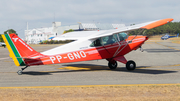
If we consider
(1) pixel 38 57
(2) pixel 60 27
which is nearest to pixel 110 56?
(1) pixel 38 57

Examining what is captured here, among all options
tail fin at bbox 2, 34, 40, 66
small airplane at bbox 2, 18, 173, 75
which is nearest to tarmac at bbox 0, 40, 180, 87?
small airplane at bbox 2, 18, 173, 75

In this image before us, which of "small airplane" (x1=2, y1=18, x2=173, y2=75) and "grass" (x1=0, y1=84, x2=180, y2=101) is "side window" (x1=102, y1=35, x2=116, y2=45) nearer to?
"small airplane" (x1=2, y1=18, x2=173, y2=75)

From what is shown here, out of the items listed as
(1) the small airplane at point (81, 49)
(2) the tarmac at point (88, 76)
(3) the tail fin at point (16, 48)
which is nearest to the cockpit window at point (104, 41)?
(1) the small airplane at point (81, 49)

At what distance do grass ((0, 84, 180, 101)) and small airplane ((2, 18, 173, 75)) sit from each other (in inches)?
150

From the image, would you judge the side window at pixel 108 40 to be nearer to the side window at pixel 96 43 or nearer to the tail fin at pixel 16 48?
the side window at pixel 96 43

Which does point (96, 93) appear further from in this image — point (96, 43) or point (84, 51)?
point (96, 43)

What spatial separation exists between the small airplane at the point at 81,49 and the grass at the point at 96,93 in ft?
12.5

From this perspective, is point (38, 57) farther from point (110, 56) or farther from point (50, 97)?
point (50, 97)

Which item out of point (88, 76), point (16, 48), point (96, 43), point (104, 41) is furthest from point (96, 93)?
point (16, 48)

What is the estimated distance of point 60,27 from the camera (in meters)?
120

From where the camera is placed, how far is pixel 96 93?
7.11m

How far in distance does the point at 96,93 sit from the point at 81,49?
18.0 feet

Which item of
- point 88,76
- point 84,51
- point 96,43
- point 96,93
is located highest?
point 96,43

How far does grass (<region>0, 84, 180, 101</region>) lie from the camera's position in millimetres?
6489
